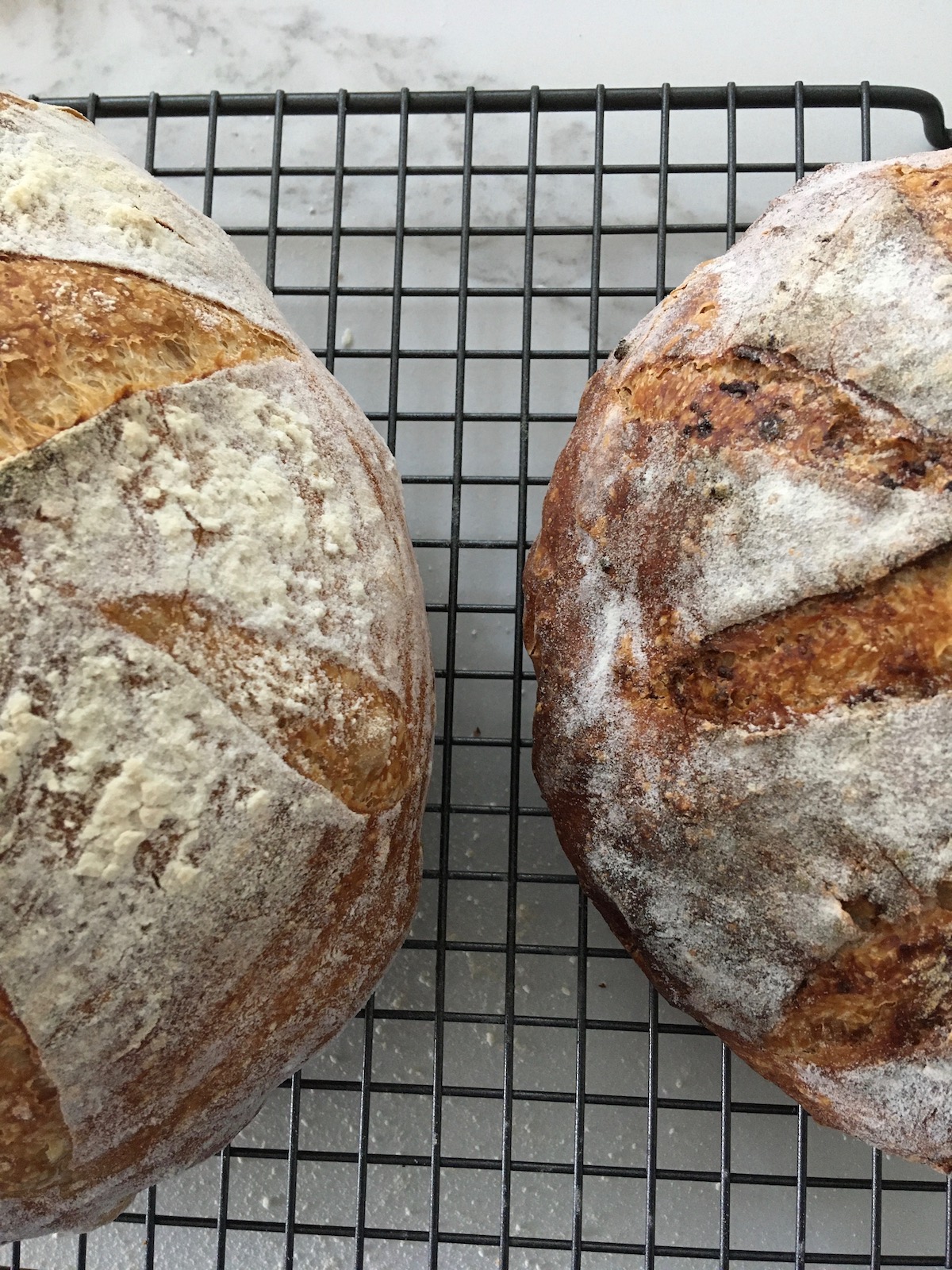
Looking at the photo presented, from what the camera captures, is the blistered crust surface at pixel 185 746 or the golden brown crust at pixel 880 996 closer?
the blistered crust surface at pixel 185 746

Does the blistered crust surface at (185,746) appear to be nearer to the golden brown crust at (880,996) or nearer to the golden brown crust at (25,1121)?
the golden brown crust at (25,1121)

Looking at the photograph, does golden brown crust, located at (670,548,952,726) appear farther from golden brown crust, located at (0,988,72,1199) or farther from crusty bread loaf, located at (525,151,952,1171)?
golden brown crust, located at (0,988,72,1199)

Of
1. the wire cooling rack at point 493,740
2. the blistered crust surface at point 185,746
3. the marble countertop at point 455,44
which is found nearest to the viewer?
the blistered crust surface at point 185,746

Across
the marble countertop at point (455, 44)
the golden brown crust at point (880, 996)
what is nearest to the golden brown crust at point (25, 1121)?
the golden brown crust at point (880, 996)

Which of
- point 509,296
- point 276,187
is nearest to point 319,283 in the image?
point 276,187

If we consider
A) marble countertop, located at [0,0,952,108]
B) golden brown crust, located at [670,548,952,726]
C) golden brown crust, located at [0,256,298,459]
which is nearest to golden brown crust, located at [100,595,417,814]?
golden brown crust, located at [0,256,298,459]

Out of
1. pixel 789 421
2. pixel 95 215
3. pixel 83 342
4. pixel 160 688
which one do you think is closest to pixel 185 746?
pixel 160 688
